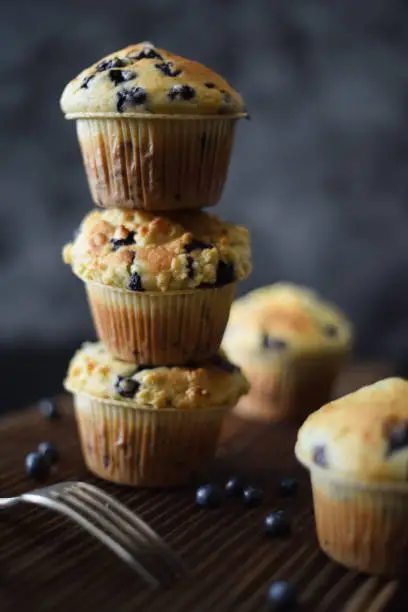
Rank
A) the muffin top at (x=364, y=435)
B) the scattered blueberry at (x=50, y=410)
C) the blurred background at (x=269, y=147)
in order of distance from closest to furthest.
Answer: the muffin top at (x=364, y=435) → the scattered blueberry at (x=50, y=410) → the blurred background at (x=269, y=147)

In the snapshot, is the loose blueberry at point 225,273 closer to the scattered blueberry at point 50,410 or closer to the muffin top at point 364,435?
the muffin top at point 364,435

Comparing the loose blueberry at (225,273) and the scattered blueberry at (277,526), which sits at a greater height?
the loose blueberry at (225,273)

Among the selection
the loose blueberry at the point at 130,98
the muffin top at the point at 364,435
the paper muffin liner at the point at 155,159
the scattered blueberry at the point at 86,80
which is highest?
the scattered blueberry at the point at 86,80

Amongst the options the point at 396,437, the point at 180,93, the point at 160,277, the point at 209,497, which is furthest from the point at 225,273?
the point at 396,437

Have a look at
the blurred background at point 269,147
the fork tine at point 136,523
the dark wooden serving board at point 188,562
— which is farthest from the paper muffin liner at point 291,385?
the blurred background at point 269,147

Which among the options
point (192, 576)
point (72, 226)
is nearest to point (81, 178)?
point (72, 226)

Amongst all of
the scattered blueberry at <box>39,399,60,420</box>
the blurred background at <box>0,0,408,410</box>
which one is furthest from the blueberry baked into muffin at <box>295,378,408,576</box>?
the blurred background at <box>0,0,408,410</box>
